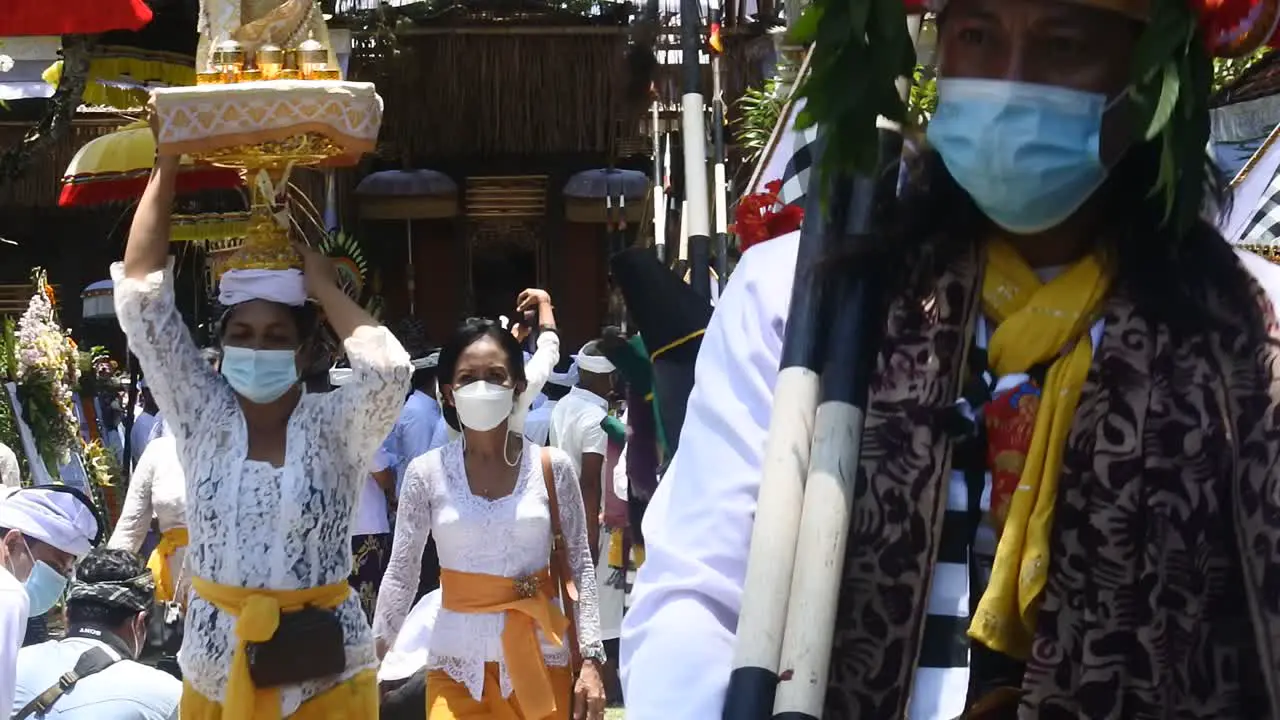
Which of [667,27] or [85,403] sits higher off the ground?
[667,27]

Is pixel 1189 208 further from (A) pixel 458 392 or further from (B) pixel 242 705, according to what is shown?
(A) pixel 458 392

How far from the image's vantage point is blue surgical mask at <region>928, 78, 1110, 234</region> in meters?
2.18

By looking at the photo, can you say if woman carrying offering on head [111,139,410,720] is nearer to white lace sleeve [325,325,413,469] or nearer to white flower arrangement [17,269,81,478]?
white lace sleeve [325,325,413,469]

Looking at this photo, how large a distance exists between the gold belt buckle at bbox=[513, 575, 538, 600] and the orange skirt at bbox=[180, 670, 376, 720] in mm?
1028

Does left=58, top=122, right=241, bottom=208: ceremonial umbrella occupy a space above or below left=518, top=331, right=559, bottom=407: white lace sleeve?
above

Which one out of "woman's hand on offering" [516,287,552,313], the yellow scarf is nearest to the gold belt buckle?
"woman's hand on offering" [516,287,552,313]

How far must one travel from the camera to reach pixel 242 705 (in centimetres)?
509

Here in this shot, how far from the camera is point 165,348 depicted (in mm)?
5418

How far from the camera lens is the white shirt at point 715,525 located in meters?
1.94

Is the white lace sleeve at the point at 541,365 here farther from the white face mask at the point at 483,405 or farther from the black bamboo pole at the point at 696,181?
the black bamboo pole at the point at 696,181

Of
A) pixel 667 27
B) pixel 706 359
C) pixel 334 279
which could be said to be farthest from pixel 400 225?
pixel 706 359

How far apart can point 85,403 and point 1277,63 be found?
8.95 meters

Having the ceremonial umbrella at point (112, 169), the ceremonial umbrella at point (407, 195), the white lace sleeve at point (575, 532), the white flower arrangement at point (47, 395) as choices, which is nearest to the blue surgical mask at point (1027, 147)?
the white lace sleeve at point (575, 532)

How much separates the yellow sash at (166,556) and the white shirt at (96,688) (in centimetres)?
297
